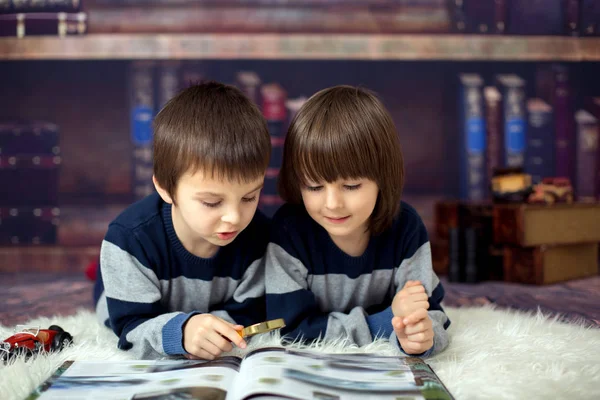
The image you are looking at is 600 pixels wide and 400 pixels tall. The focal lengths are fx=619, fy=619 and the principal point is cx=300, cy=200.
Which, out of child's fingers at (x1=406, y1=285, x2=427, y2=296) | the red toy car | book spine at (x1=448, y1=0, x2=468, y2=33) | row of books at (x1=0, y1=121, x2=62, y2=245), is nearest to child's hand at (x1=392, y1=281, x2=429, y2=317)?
child's fingers at (x1=406, y1=285, x2=427, y2=296)

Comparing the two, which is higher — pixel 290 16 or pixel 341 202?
pixel 290 16

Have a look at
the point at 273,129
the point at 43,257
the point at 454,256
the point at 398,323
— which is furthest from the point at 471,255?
the point at 43,257

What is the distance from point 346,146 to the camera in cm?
101

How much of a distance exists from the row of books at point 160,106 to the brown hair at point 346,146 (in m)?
1.20

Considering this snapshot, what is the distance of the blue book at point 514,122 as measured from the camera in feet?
7.68

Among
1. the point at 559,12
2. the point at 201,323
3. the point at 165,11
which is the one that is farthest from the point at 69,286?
the point at 559,12

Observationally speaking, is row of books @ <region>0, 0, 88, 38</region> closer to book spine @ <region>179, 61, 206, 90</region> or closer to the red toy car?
book spine @ <region>179, 61, 206, 90</region>

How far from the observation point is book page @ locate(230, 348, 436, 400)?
725 mm

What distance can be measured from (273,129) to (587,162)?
1192 millimetres

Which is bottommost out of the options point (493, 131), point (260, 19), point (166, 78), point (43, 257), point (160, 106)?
point (43, 257)

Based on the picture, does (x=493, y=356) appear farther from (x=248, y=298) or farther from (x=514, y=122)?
(x=514, y=122)

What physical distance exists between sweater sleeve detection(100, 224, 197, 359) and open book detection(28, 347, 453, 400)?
0.12 metres

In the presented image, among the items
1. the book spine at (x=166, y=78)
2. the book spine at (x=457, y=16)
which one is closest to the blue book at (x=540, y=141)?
the book spine at (x=457, y=16)

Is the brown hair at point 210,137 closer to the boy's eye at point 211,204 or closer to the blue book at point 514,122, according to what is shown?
the boy's eye at point 211,204
